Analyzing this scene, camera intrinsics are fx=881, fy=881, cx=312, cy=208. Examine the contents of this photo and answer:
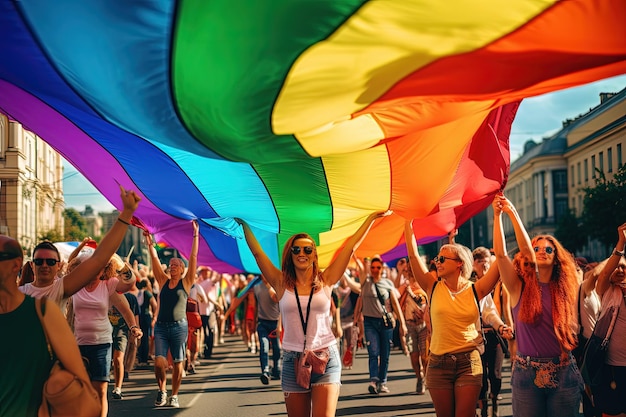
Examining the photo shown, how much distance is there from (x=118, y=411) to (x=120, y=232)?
7.10 m

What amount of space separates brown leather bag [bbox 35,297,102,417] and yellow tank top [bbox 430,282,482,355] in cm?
326

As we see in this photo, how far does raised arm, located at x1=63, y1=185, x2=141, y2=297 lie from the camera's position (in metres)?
4.45

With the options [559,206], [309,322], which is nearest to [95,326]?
[309,322]

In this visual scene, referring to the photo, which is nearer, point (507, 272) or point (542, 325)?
point (542, 325)

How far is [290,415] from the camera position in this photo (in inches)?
247

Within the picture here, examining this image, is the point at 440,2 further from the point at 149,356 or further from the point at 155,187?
the point at 149,356


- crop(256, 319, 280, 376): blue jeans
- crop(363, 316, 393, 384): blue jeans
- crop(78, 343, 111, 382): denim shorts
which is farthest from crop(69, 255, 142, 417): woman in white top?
crop(256, 319, 280, 376): blue jeans

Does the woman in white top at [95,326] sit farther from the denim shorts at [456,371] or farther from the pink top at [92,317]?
the denim shorts at [456,371]

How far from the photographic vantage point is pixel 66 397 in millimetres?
3893

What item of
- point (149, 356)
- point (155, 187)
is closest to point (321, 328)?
point (155, 187)

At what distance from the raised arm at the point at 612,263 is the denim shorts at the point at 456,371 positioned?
4.38 feet

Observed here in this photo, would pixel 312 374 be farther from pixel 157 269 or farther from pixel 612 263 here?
pixel 157 269

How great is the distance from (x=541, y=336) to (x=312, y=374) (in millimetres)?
1582

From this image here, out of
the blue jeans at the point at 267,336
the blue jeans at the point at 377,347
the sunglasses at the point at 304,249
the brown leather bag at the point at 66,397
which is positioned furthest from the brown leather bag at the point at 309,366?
the blue jeans at the point at 267,336
